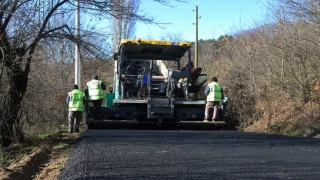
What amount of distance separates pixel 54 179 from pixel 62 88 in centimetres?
1005

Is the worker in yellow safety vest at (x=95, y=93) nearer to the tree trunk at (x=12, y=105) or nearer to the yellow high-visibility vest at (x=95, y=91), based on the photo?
the yellow high-visibility vest at (x=95, y=91)

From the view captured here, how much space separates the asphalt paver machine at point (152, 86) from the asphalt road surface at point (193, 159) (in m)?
2.83

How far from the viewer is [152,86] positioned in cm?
1197

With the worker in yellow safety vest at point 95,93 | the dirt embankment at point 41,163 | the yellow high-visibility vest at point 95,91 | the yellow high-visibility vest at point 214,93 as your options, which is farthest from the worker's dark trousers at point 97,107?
the yellow high-visibility vest at point 214,93

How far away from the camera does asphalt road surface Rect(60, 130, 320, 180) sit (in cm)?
494

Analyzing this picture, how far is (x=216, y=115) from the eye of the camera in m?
11.4

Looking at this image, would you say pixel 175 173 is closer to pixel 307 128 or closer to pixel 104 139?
pixel 104 139

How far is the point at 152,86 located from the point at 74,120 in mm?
2547

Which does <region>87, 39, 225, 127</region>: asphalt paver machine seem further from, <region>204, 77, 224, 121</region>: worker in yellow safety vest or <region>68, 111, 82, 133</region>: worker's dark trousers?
<region>68, 111, 82, 133</region>: worker's dark trousers

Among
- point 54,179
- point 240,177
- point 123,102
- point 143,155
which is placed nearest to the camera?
point 240,177

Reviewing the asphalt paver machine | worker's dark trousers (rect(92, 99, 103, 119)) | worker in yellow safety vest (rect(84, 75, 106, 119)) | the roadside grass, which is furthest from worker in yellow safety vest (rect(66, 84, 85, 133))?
the roadside grass

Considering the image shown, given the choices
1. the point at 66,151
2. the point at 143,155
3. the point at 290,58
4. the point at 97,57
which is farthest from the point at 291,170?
the point at 290,58

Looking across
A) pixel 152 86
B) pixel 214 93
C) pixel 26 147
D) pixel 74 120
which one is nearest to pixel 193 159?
pixel 26 147

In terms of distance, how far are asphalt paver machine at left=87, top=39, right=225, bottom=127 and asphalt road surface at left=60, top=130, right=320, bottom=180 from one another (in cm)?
283
